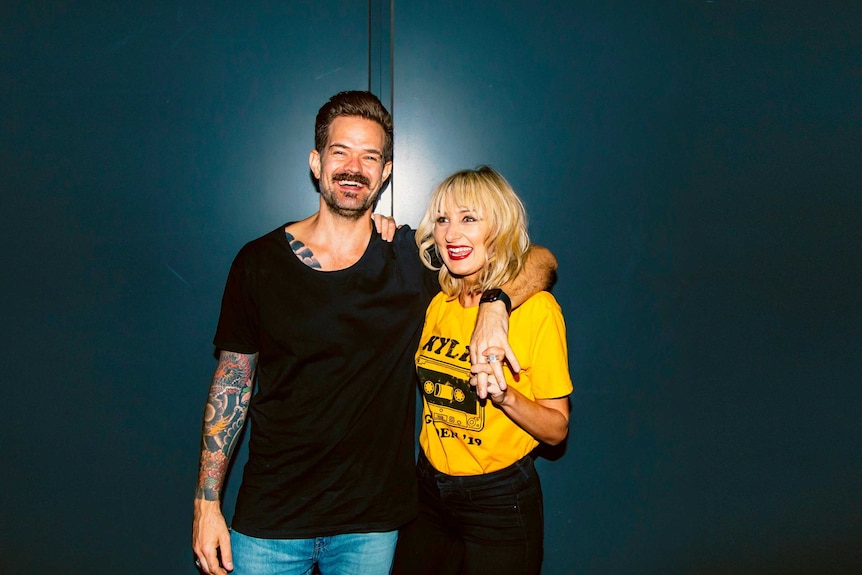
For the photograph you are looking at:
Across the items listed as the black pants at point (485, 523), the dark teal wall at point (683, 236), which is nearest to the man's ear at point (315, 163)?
the dark teal wall at point (683, 236)

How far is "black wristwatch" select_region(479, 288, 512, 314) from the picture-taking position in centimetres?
141

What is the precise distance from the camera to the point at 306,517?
1423 millimetres

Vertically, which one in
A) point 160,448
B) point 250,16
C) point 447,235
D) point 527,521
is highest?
point 250,16

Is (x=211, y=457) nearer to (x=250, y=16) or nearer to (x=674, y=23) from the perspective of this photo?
(x=250, y=16)

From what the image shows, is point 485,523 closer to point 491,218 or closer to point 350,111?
point 491,218

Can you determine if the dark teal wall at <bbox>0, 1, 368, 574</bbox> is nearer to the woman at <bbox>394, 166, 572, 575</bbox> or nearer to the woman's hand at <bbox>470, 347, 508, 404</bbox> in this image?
the woman at <bbox>394, 166, 572, 575</bbox>

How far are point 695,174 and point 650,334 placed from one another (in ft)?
1.90

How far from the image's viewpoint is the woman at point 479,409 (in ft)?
4.62

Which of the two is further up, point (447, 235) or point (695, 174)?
point (695, 174)

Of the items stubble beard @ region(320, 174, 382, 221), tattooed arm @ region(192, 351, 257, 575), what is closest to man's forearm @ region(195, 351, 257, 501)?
tattooed arm @ region(192, 351, 257, 575)

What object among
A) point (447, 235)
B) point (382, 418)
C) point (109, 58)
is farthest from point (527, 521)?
point (109, 58)

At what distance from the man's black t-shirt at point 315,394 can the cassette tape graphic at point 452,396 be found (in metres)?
0.11

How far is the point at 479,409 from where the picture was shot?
4.68ft

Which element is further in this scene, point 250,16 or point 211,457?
point 250,16
